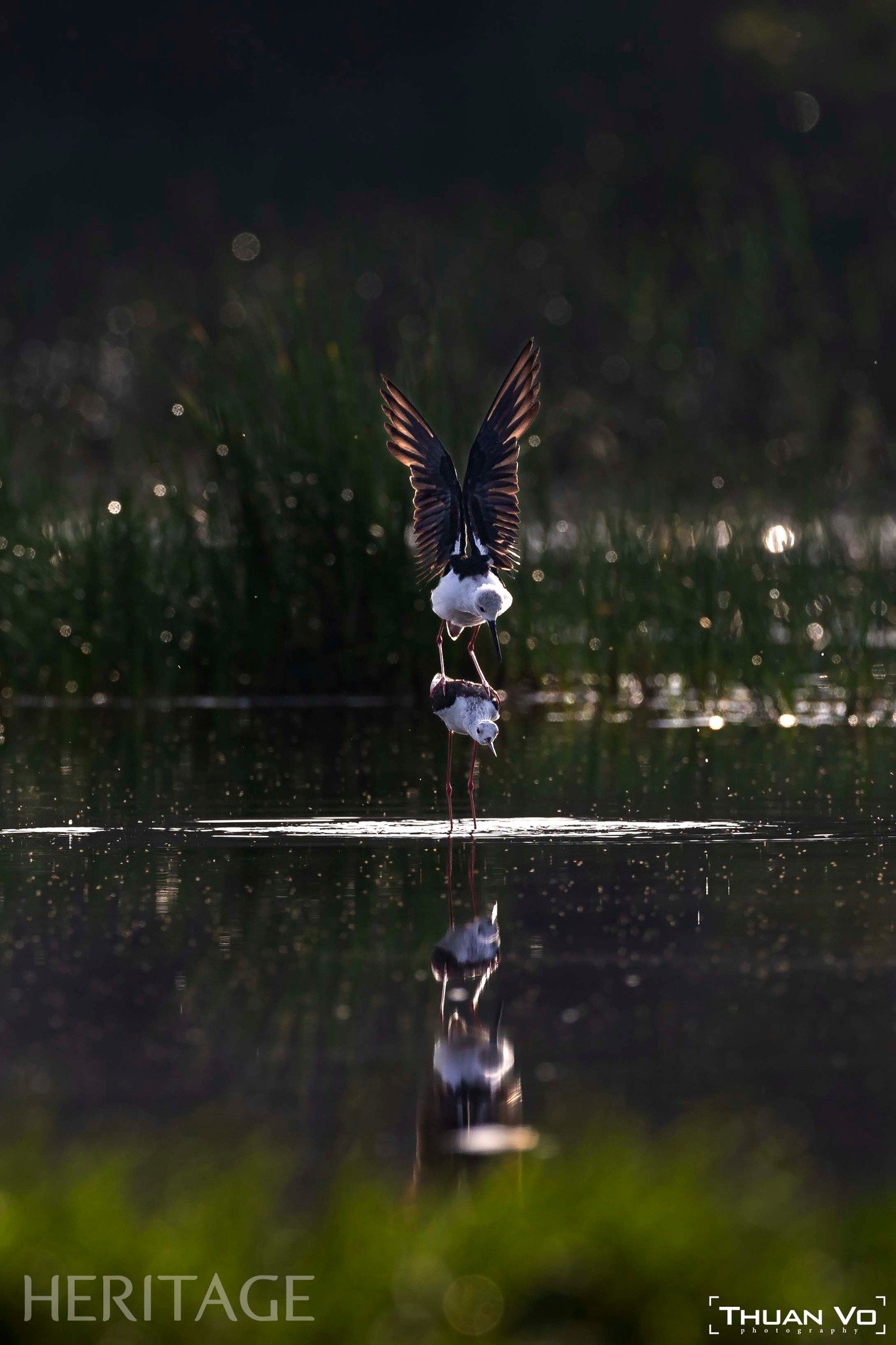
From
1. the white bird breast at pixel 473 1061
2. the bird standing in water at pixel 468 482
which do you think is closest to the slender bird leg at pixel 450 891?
the white bird breast at pixel 473 1061

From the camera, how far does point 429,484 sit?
9227 mm

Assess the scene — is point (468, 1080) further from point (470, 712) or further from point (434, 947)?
point (470, 712)

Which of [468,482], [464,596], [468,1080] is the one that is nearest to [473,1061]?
[468,1080]

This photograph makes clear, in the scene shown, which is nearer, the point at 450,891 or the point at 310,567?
the point at 450,891

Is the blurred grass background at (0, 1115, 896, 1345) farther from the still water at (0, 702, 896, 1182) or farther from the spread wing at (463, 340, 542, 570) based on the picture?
the spread wing at (463, 340, 542, 570)

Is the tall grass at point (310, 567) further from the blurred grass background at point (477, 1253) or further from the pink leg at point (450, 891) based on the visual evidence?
the blurred grass background at point (477, 1253)

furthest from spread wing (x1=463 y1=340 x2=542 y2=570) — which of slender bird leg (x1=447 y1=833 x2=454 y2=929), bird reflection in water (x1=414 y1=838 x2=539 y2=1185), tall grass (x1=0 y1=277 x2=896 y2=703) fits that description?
tall grass (x1=0 y1=277 x2=896 y2=703)

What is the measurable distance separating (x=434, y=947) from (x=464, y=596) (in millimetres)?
2835

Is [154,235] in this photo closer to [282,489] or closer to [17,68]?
[17,68]

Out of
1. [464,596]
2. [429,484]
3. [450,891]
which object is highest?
[429,484]

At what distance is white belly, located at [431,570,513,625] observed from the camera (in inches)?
330

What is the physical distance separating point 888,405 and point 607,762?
107 feet

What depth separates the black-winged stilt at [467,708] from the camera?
7.84m

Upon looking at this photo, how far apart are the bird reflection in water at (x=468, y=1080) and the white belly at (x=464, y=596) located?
270 cm
